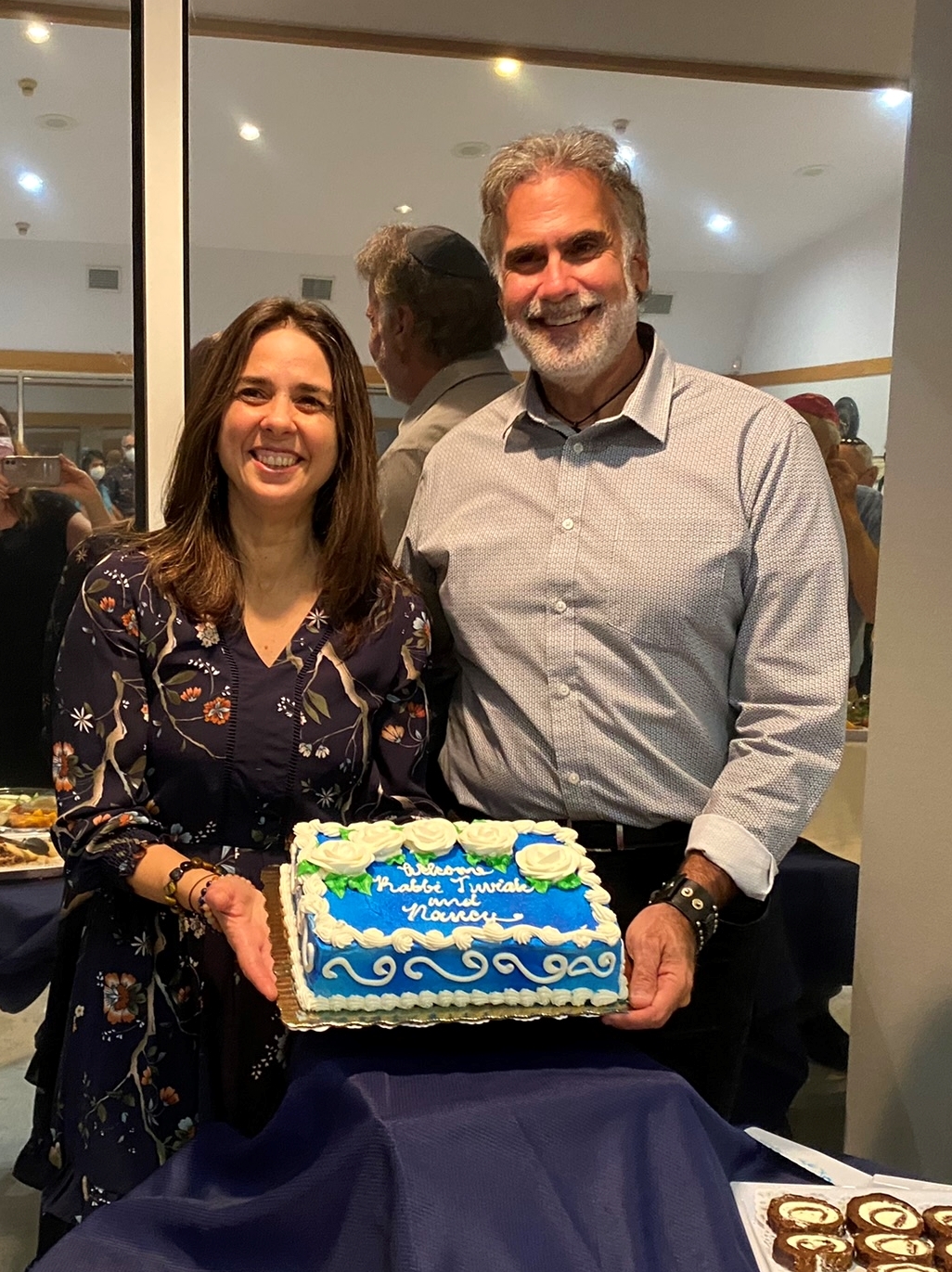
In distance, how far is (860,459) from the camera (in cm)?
243

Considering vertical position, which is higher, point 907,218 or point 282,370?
point 907,218

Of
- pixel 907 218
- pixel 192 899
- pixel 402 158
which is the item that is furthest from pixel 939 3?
pixel 192 899

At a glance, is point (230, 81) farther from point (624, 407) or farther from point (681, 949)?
point (681, 949)

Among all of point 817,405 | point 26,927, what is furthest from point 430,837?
point 817,405

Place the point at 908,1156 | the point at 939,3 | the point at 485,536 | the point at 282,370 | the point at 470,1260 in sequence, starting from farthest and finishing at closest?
the point at 908,1156 → the point at 939,3 → the point at 485,536 → the point at 282,370 → the point at 470,1260

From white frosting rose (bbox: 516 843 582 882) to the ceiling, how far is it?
1.52 meters

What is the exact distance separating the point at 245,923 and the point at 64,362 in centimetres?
159

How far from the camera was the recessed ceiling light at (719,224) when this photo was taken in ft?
8.02

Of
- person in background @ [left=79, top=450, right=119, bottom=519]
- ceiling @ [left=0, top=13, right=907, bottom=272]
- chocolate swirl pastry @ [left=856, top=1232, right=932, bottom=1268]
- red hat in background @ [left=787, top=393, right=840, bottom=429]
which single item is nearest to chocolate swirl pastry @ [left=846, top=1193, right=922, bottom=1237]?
chocolate swirl pastry @ [left=856, top=1232, right=932, bottom=1268]

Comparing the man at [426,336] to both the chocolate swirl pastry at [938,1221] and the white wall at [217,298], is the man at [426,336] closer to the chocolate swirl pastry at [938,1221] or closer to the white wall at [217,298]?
the white wall at [217,298]

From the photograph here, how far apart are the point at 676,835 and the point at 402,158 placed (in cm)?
157

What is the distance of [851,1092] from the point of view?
7.92 feet

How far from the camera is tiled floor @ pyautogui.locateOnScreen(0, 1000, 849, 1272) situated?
238cm

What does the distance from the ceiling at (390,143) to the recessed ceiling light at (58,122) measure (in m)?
0.01
